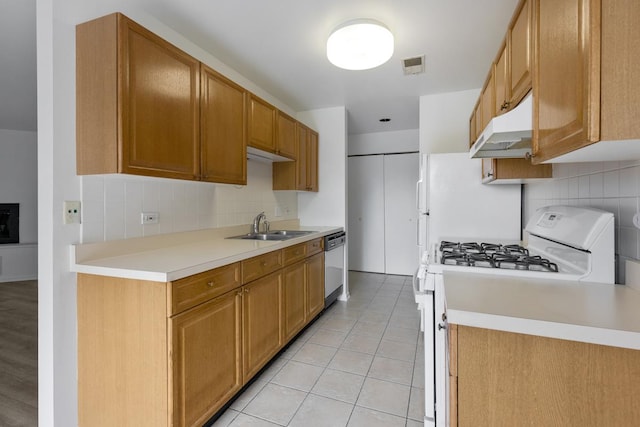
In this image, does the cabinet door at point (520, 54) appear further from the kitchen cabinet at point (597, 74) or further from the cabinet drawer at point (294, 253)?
the cabinet drawer at point (294, 253)

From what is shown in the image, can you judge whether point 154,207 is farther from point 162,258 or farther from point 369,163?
point 369,163

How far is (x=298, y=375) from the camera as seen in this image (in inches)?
80.2

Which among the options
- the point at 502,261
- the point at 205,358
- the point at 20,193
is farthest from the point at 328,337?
the point at 20,193

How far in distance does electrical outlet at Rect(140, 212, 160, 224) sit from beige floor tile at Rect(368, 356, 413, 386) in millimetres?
1769

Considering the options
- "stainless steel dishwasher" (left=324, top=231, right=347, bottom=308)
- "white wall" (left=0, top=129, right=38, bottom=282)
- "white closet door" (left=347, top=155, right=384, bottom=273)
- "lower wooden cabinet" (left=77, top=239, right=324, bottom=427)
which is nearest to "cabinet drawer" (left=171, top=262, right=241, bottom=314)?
"lower wooden cabinet" (left=77, top=239, right=324, bottom=427)

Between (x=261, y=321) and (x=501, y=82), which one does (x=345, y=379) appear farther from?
(x=501, y=82)

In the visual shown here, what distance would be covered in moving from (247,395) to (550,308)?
1.70 meters

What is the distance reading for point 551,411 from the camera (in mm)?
824

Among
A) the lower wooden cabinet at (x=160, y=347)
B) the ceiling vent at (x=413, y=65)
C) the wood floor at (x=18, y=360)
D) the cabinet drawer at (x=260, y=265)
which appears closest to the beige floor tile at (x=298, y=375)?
the lower wooden cabinet at (x=160, y=347)

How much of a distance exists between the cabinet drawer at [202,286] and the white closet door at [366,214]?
3.34 metres

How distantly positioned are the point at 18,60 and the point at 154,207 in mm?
2077

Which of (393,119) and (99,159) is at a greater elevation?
(393,119)

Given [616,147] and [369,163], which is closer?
[616,147]

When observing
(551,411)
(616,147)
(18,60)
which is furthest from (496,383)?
(18,60)
